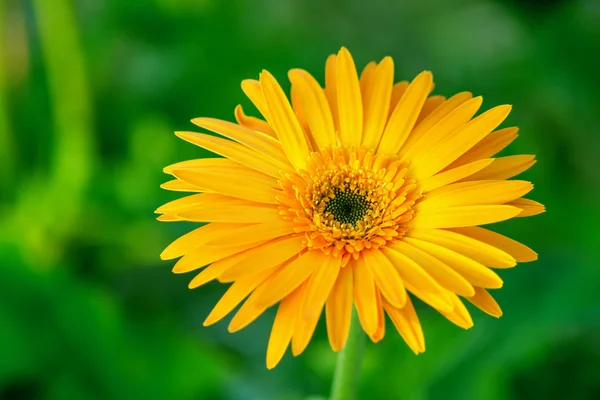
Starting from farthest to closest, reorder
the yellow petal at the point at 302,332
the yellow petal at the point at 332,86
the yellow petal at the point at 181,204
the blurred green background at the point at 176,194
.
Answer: the blurred green background at the point at 176,194, the yellow petal at the point at 332,86, the yellow petal at the point at 181,204, the yellow petal at the point at 302,332

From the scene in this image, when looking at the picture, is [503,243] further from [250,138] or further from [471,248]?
[250,138]

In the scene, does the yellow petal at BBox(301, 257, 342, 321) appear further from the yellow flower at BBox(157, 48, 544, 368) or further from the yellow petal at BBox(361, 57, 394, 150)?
the yellow petal at BBox(361, 57, 394, 150)

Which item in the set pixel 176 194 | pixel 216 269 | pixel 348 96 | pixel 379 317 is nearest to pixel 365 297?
pixel 379 317

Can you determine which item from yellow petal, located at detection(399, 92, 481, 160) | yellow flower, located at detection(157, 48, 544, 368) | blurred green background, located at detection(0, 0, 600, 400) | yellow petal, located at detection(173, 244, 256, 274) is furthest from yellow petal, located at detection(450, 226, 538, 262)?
blurred green background, located at detection(0, 0, 600, 400)

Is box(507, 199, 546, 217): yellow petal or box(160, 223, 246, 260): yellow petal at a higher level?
box(160, 223, 246, 260): yellow petal

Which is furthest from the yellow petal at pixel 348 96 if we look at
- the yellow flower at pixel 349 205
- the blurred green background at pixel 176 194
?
the blurred green background at pixel 176 194

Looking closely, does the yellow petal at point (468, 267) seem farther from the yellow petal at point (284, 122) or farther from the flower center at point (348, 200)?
the yellow petal at point (284, 122)
